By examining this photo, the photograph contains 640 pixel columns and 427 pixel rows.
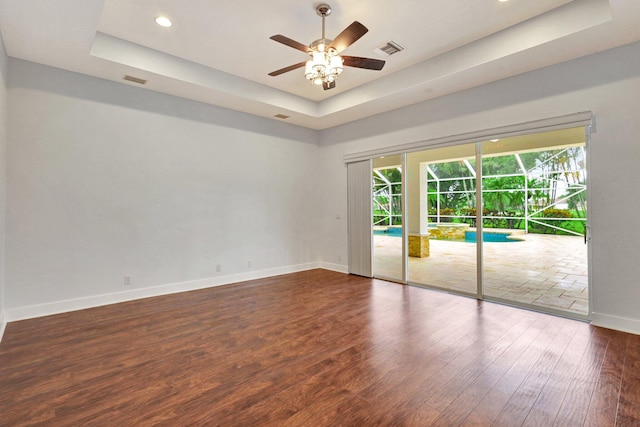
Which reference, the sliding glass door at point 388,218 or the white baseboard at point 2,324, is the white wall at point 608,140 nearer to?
the sliding glass door at point 388,218

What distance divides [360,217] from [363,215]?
0.29 ft

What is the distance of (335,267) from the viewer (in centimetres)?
664

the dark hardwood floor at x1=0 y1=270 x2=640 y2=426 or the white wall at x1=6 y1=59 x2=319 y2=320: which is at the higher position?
the white wall at x1=6 y1=59 x2=319 y2=320

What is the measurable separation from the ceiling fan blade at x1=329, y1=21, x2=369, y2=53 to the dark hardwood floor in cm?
294

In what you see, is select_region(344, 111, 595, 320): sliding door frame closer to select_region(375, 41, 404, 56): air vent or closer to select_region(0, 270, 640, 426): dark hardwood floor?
select_region(0, 270, 640, 426): dark hardwood floor

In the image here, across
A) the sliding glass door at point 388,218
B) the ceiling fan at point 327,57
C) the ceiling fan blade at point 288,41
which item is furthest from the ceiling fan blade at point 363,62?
the sliding glass door at point 388,218

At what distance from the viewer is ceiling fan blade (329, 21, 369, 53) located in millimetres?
2604

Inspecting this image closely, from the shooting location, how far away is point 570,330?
3.31 m

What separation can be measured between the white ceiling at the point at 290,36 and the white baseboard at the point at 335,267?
3.50 metres

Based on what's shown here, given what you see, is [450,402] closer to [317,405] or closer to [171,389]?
[317,405]

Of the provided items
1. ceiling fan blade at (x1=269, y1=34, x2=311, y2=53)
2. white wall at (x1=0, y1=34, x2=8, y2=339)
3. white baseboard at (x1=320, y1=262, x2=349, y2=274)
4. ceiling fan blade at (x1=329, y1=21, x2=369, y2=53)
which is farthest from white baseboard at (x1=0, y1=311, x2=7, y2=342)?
white baseboard at (x1=320, y1=262, x2=349, y2=274)

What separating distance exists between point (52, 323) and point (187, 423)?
285cm

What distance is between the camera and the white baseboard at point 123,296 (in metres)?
3.67

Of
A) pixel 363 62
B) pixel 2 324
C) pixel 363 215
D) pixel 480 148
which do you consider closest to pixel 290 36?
pixel 363 62
